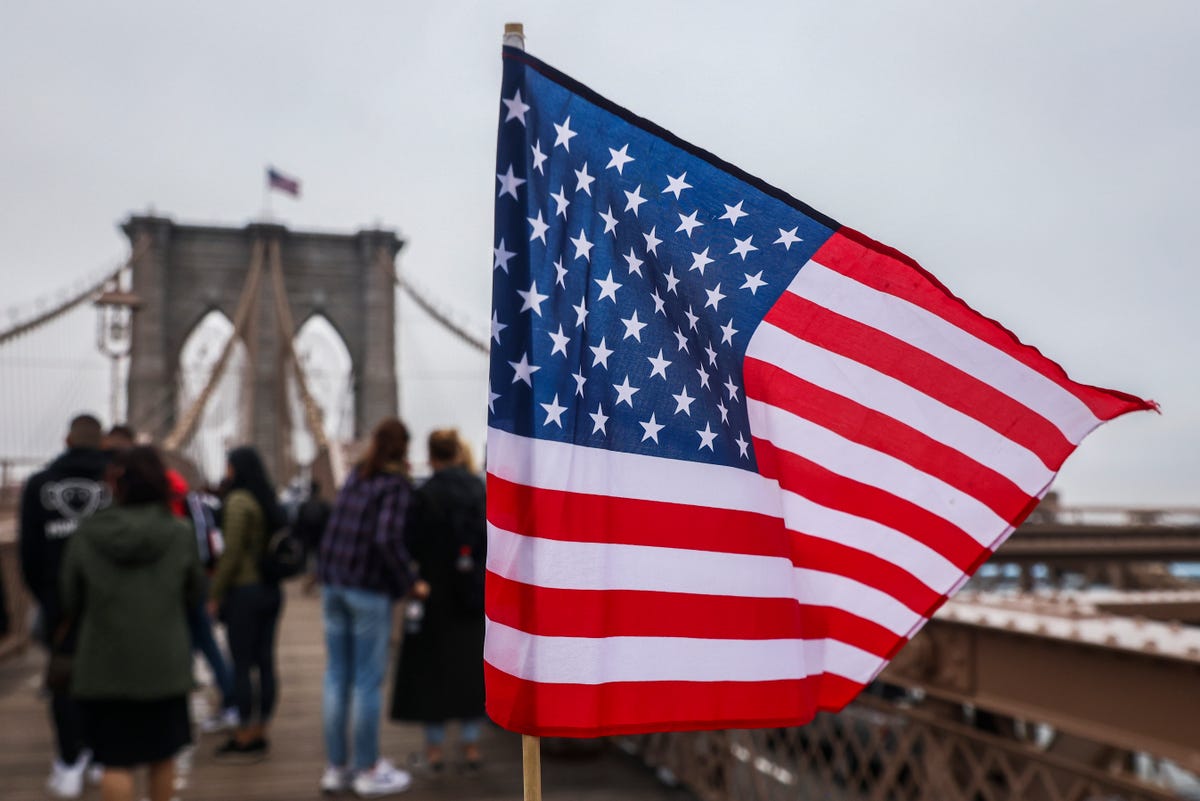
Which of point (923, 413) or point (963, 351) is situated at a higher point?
point (963, 351)

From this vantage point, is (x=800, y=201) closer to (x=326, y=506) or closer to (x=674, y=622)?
(x=674, y=622)

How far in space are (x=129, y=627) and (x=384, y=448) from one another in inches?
45.6

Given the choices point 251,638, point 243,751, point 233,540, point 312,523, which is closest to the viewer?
point 233,540

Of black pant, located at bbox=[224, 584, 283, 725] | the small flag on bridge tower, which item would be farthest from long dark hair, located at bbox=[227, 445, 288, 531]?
the small flag on bridge tower

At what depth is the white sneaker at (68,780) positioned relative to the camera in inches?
157

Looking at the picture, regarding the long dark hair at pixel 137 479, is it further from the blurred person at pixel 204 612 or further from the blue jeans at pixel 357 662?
the blurred person at pixel 204 612

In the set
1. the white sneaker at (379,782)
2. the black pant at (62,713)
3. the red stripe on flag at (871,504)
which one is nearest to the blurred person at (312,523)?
the black pant at (62,713)

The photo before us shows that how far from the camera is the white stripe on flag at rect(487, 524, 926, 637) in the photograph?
169cm

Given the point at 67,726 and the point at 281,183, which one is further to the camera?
the point at 281,183

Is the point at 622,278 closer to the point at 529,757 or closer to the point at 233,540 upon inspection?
the point at 529,757

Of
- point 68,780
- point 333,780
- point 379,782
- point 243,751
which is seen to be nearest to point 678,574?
point 379,782

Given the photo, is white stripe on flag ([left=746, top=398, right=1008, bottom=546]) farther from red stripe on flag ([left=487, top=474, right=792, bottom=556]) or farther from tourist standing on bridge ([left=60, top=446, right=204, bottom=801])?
tourist standing on bridge ([left=60, top=446, right=204, bottom=801])

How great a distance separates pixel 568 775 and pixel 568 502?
2986 millimetres

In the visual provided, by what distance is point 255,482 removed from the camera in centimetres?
438
